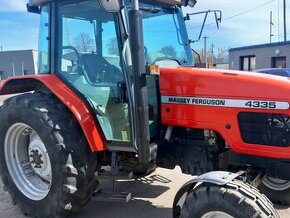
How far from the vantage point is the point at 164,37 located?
Result: 4129 millimetres

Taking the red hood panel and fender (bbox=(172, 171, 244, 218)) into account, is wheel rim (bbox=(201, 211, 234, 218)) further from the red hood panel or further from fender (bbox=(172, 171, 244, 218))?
the red hood panel

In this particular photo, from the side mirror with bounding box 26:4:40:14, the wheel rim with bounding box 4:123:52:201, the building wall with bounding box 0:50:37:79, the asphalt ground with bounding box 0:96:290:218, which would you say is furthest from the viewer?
the building wall with bounding box 0:50:37:79

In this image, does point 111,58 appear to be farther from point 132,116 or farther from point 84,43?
point 132,116

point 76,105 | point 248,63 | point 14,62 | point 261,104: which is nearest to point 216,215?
point 261,104

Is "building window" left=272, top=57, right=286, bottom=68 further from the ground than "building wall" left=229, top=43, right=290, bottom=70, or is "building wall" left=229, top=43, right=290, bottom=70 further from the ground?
"building wall" left=229, top=43, right=290, bottom=70

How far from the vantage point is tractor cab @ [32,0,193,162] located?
3.45 meters

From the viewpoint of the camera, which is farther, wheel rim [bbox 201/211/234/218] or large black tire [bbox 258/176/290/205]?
large black tire [bbox 258/176/290/205]

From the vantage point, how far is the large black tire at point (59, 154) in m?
3.68

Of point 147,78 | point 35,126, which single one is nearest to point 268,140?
point 147,78

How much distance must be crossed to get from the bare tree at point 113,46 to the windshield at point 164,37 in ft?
1.15

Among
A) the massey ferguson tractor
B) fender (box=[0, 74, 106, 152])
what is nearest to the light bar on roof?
the massey ferguson tractor

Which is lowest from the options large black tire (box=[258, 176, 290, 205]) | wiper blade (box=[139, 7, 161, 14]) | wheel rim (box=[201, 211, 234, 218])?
large black tire (box=[258, 176, 290, 205])

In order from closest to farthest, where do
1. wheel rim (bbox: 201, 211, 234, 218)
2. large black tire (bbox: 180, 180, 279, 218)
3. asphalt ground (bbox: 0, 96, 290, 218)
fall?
large black tire (bbox: 180, 180, 279, 218) < wheel rim (bbox: 201, 211, 234, 218) < asphalt ground (bbox: 0, 96, 290, 218)

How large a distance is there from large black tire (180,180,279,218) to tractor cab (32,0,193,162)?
2.08 feet
